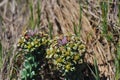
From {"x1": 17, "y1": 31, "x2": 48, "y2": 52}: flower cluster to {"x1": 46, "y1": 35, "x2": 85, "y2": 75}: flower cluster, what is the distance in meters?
0.09

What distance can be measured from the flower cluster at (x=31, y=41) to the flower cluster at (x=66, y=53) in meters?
0.09

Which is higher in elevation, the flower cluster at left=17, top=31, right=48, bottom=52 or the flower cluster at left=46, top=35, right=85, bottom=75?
the flower cluster at left=17, top=31, right=48, bottom=52

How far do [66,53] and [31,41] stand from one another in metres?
0.25

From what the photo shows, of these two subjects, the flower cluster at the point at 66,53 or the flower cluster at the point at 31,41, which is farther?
the flower cluster at the point at 31,41

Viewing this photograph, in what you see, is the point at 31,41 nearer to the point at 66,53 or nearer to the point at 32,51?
the point at 32,51

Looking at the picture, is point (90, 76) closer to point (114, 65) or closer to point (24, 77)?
point (114, 65)

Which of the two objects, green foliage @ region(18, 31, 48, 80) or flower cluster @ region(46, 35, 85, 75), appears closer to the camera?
flower cluster @ region(46, 35, 85, 75)

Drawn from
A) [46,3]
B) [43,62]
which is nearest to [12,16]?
[46,3]

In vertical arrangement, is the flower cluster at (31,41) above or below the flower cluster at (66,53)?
above

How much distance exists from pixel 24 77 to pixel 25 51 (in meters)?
0.15

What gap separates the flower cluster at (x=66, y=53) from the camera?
6.53ft

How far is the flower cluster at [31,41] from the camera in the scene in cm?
210

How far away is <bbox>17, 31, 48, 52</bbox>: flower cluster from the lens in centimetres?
210

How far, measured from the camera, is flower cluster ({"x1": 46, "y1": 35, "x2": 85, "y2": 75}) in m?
1.99
